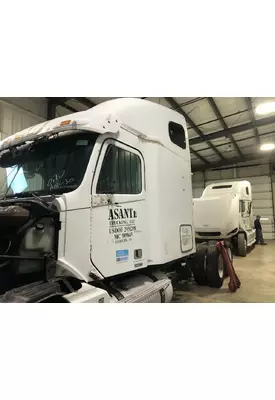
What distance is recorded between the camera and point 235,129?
4.68 m

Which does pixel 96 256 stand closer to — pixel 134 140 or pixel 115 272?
pixel 115 272

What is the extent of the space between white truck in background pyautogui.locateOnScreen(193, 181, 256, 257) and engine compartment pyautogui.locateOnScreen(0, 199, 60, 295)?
5819 millimetres

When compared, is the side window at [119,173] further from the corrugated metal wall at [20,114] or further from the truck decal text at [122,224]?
the corrugated metal wall at [20,114]

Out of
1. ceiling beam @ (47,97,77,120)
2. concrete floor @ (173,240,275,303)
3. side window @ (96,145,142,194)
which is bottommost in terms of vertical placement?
concrete floor @ (173,240,275,303)

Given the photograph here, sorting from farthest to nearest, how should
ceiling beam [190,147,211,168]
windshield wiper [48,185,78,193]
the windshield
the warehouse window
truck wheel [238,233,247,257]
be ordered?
truck wheel [238,233,247,257]
ceiling beam [190,147,211,168]
the warehouse window
the windshield
windshield wiper [48,185,78,193]

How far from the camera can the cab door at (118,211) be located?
7.09ft

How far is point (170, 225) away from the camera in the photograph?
2.94 m

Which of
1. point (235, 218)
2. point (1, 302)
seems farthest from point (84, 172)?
point (235, 218)

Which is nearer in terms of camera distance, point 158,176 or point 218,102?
point 158,176

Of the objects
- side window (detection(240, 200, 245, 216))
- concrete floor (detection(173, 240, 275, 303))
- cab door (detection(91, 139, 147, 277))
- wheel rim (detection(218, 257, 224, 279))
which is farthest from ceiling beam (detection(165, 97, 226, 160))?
concrete floor (detection(173, 240, 275, 303))

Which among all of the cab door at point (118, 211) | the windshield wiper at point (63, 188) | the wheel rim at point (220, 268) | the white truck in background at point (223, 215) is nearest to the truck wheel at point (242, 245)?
the white truck in background at point (223, 215)

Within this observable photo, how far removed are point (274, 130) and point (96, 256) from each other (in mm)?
3469

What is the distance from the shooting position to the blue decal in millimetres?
2319

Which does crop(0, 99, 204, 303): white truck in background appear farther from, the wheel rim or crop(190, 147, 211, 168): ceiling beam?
crop(190, 147, 211, 168): ceiling beam
